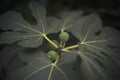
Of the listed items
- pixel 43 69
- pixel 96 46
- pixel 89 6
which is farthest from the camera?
pixel 89 6

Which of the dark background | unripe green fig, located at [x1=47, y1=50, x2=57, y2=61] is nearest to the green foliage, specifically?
unripe green fig, located at [x1=47, y1=50, x2=57, y2=61]

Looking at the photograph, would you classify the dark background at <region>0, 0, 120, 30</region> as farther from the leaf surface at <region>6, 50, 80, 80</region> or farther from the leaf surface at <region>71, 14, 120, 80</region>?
the leaf surface at <region>6, 50, 80, 80</region>

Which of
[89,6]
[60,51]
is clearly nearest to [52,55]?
[60,51]

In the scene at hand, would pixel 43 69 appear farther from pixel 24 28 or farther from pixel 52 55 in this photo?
pixel 24 28

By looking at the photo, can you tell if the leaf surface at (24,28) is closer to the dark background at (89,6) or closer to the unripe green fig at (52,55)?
the unripe green fig at (52,55)

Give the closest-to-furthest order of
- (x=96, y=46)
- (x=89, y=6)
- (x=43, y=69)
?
1. (x=43, y=69)
2. (x=96, y=46)
3. (x=89, y=6)

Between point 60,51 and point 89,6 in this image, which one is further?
point 89,6

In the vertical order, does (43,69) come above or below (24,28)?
below

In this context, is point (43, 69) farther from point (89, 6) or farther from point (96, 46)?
point (89, 6)

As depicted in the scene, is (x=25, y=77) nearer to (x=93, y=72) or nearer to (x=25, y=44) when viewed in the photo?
(x=25, y=44)
